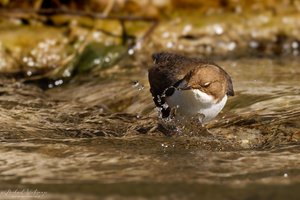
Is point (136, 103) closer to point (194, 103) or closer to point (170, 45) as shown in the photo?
point (194, 103)

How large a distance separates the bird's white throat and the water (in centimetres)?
16

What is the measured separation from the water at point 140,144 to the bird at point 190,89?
0.56 feet

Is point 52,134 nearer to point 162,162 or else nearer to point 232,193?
point 162,162

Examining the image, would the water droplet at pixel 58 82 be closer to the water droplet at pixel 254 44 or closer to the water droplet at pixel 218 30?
the water droplet at pixel 218 30

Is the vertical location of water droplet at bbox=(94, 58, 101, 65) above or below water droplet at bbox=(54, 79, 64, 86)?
above

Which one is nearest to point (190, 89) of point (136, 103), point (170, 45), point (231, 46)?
point (136, 103)

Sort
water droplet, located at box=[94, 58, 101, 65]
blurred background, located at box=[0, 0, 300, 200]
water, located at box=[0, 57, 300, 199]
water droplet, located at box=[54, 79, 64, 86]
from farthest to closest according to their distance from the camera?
water droplet, located at box=[94, 58, 101, 65] < water droplet, located at box=[54, 79, 64, 86] < blurred background, located at box=[0, 0, 300, 200] < water, located at box=[0, 57, 300, 199]

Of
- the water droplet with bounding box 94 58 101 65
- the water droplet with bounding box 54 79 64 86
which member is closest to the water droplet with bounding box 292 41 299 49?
the water droplet with bounding box 94 58 101 65

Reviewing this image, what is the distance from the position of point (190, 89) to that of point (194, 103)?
120 millimetres

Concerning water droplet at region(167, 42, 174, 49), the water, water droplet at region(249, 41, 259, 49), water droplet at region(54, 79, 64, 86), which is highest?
water droplet at region(167, 42, 174, 49)

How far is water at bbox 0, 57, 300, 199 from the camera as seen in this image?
3828 mm

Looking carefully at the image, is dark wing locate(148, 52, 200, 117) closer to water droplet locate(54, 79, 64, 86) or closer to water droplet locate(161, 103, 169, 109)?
water droplet locate(161, 103, 169, 109)

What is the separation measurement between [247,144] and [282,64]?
342cm

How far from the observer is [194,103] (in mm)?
5105
